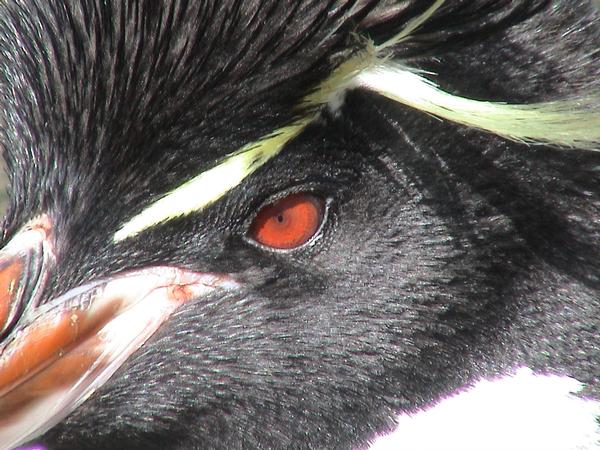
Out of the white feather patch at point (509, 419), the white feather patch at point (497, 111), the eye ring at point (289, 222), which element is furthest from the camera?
the white feather patch at point (509, 419)

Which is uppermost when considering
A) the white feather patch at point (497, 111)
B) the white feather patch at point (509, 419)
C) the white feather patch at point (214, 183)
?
the white feather patch at point (214, 183)

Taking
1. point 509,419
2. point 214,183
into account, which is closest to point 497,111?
point 214,183

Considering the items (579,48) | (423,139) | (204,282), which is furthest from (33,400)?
(579,48)

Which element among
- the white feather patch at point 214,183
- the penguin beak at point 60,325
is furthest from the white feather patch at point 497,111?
the penguin beak at point 60,325

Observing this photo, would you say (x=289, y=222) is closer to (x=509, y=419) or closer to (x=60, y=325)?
(x=60, y=325)

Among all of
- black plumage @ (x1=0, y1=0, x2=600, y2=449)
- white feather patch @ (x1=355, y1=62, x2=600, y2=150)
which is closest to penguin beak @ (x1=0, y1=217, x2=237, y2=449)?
black plumage @ (x1=0, y1=0, x2=600, y2=449)

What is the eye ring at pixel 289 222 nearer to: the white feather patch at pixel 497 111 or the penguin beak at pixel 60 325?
the penguin beak at pixel 60 325

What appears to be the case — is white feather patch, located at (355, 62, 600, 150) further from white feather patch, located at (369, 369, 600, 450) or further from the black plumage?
white feather patch, located at (369, 369, 600, 450)
